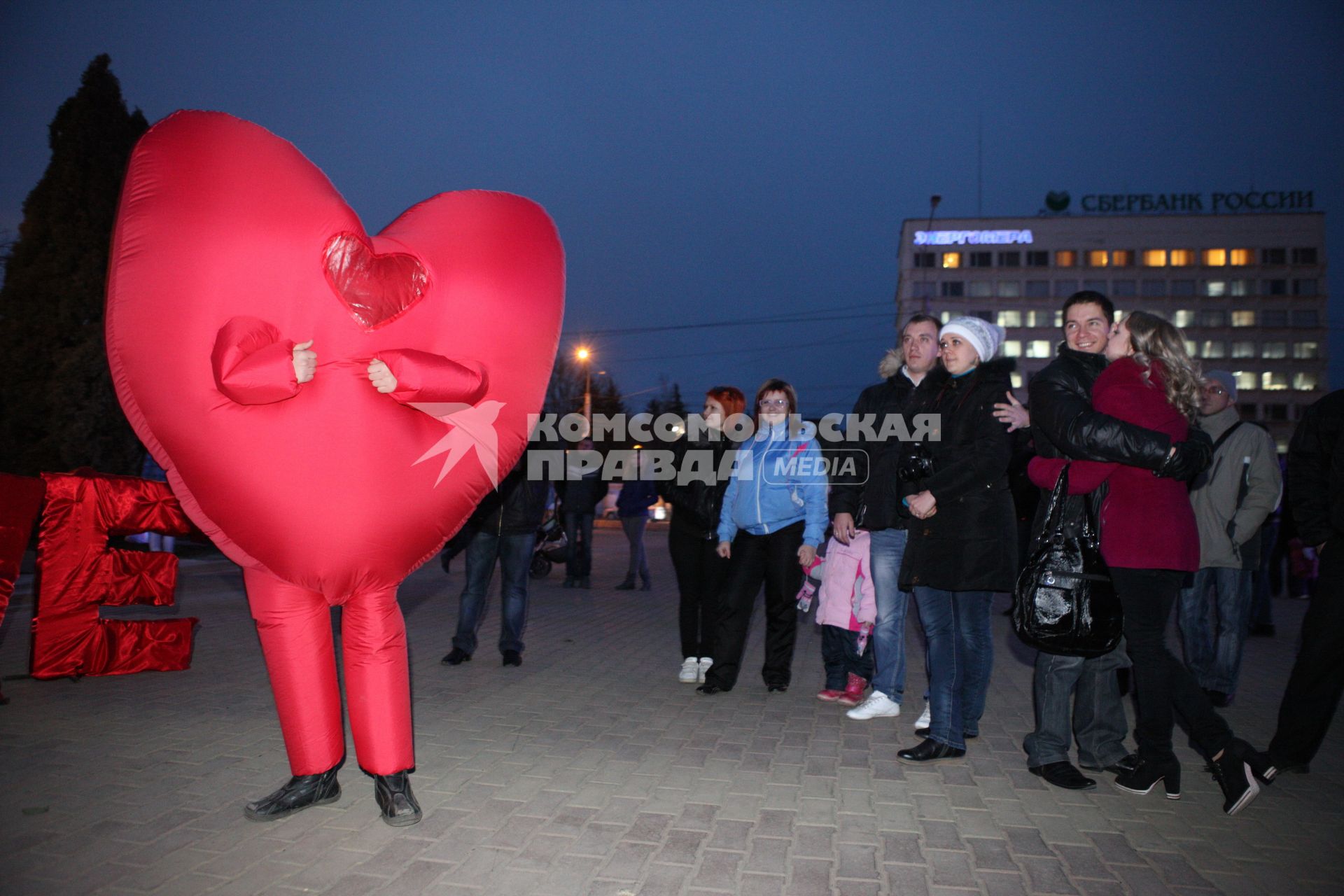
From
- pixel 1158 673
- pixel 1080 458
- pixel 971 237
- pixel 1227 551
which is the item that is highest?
pixel 971 237

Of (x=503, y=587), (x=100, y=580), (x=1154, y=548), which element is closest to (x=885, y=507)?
(x=1154, y=548)

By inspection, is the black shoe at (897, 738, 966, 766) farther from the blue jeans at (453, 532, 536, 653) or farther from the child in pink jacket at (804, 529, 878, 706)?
the blue jeans at (453, 532, 536, 653)

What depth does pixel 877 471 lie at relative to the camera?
5285 mm

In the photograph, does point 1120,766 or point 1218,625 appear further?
point 1218,625

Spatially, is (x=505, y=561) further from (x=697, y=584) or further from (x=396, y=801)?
(x=396, y=801)

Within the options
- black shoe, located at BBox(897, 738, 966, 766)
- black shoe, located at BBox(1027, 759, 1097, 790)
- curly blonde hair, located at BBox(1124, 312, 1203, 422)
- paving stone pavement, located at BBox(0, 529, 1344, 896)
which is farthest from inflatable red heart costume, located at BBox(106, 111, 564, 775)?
black shoe, located at BBox(1027, 759, 1097, 790)

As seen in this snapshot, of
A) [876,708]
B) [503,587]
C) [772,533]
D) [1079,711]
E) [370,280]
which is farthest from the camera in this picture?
[503,587]

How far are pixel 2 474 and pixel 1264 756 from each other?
6.97 meters

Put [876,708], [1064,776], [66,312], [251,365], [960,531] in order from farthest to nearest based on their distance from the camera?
[66,312] < [876,708] < [960,531] < [1064,776] < [251,365]

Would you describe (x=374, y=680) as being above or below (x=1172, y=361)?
below

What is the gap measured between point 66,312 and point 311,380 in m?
14.6

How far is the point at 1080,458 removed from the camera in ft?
13.1

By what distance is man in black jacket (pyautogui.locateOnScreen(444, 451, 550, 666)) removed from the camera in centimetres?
686

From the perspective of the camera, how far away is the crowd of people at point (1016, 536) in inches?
156
